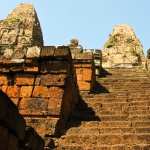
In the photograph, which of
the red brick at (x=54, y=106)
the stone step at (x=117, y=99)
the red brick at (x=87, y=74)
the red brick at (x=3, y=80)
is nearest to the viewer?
the red brick at (x=54, y=106)

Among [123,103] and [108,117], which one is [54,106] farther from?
[123,103]

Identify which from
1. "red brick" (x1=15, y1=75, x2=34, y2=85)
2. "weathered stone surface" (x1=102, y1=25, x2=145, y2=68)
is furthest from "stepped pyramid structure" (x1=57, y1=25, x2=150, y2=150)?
"weathered stone surface" (x1=102, y1=25, x2=145, y2=68)

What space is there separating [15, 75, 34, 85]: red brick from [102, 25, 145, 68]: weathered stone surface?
12.4 meters

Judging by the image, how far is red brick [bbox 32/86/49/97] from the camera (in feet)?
26.6

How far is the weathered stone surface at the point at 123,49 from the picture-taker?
74.8ft

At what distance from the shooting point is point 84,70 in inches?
460

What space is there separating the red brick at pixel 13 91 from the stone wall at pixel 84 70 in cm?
325

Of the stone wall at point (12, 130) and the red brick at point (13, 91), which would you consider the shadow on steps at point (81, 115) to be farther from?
the stone wall at point (12, 130)

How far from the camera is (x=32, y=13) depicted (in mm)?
33844

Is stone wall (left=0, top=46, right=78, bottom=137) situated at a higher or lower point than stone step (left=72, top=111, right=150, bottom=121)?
higher

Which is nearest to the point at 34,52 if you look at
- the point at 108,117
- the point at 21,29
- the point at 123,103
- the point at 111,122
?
the point at 108,117

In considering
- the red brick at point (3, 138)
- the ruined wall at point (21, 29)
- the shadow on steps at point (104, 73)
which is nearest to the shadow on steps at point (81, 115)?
the red brick at point (3, 138)

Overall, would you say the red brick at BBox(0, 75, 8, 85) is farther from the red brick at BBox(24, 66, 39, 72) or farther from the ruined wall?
the ruined wall

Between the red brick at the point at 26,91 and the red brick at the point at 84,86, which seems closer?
the red brick at the point at 26,91
